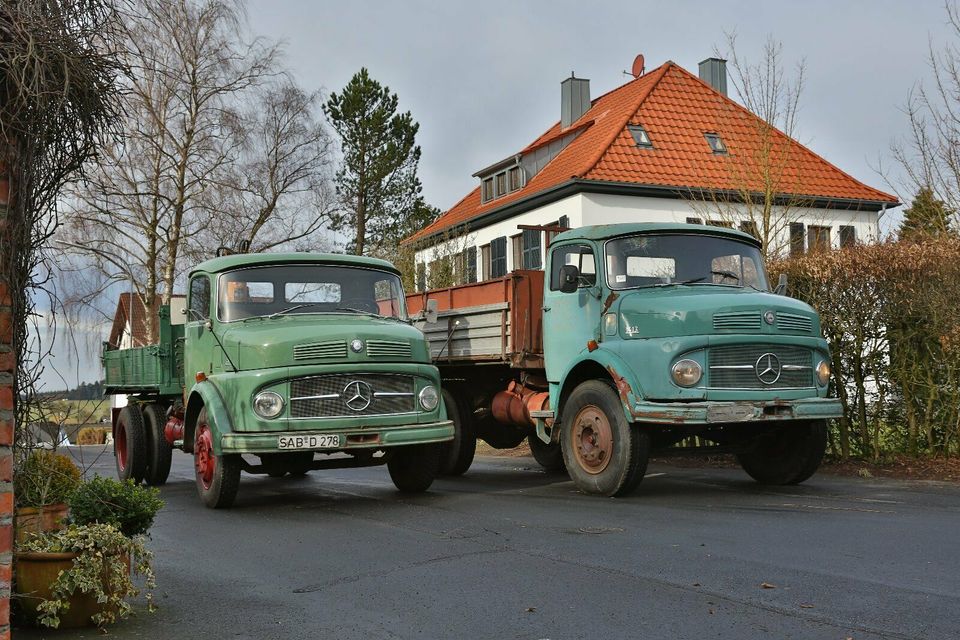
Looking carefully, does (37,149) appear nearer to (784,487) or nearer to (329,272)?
(329,272)

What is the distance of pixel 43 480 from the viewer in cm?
558

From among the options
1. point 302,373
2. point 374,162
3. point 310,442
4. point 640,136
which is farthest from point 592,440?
point 374,162

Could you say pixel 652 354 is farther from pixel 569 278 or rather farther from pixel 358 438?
pixel 358 438

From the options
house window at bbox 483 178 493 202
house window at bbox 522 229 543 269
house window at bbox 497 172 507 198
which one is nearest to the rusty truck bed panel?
house window at bbox 522 229 543 269

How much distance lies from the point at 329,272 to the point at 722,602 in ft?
20.6

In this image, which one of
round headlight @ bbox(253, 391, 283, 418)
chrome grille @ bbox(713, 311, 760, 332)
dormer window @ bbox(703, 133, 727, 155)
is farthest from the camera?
dormer window @ bbox(703, 133, 727, 155)

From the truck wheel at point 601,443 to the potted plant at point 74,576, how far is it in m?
5.29

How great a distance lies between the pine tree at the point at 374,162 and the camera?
48.8 metres

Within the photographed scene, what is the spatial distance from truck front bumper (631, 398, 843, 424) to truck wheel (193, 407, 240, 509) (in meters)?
3.81

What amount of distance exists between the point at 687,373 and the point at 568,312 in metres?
1.75

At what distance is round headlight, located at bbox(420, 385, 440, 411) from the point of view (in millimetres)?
9906

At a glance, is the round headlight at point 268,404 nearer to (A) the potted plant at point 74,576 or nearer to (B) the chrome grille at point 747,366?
(A) the potted plant at point 74,576

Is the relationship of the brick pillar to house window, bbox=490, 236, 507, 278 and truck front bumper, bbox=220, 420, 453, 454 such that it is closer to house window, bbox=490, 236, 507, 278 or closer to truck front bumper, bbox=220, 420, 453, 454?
truck front bumper, bbox=220, 420, 453, 454

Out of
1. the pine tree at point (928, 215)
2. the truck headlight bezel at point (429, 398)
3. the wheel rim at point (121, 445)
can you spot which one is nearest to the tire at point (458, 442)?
the truck headlight bezel at point (429, 398)
